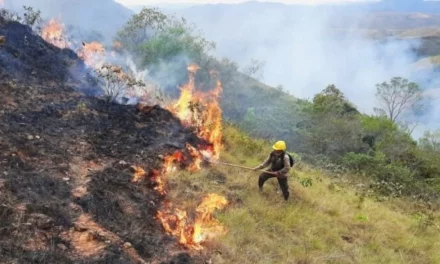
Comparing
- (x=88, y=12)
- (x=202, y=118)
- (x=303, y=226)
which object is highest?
(x=88, y=12)

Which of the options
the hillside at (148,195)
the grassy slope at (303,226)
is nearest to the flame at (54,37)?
the hillside at (148,195)

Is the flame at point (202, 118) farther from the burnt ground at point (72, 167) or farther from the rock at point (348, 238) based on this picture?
the rock at point (348, 238)

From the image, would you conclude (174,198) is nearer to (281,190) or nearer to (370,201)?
(281,190)

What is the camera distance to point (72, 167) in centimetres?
718

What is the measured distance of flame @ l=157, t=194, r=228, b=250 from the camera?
6305 millimetres

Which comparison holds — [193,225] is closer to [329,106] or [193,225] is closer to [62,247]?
[62,247]

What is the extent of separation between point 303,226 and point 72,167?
13.8ft

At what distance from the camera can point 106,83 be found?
38.7 feet

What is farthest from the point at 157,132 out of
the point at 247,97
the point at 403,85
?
the point at 403,85

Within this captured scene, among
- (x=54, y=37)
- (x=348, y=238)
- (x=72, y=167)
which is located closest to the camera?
(x=72, y=167)

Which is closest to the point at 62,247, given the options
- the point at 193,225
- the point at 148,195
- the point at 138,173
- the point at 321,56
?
the point at 193,225

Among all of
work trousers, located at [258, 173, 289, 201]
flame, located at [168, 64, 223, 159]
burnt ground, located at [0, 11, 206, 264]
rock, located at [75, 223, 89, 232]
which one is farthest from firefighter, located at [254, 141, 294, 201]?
rock, located at [75, 223, 89, 232]

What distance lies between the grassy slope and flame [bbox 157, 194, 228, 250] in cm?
21

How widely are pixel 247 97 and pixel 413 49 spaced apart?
316ft
